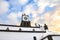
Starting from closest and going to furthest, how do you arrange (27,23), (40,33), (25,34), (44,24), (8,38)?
(8,38), (25,34), (40,33), (44,24), (27,23)

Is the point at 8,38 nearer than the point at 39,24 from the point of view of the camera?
Yes

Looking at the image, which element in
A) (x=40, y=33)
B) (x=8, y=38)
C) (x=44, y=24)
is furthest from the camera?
(x=44, y=24)

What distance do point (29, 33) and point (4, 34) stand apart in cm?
373

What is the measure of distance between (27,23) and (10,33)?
11.2 meters

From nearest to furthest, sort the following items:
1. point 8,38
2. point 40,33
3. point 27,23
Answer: point 8,38 < point 40,33 < point 27,23

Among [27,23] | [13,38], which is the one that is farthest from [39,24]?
[13,38]

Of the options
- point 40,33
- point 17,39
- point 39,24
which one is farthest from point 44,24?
point 17,39

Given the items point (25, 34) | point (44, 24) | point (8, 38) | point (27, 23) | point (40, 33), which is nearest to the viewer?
point (8, 38)

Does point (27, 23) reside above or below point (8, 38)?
above

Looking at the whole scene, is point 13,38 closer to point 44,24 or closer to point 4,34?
point 4,34

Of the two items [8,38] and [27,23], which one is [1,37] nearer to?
[8,38]

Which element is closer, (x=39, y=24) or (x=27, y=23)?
(x=39, y=24)

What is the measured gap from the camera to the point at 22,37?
59.3 ft

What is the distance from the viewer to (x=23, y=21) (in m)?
29.5
